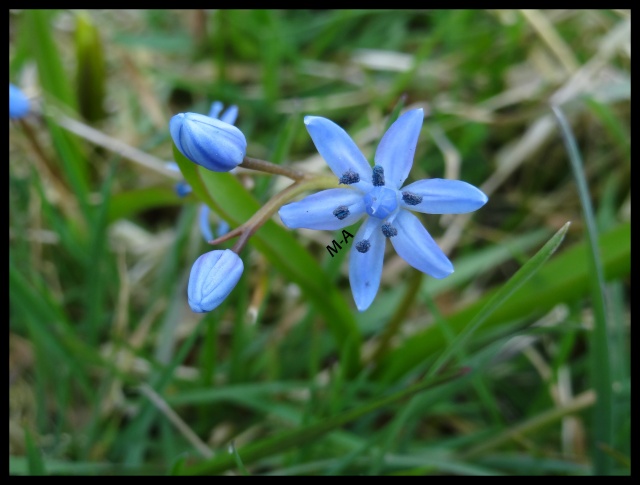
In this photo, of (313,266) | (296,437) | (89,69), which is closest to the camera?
(296,437)

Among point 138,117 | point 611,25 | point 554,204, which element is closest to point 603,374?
point 554,204

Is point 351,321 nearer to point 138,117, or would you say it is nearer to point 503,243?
point 503,243

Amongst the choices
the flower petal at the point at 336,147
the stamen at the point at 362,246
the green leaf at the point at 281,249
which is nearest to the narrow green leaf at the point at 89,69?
the green leaf at the point at 281,249

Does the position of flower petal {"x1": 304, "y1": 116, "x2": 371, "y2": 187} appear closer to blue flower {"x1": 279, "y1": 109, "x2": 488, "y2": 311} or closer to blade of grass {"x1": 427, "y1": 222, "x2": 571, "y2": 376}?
blue flower {"x1": 279, "y1": 109, "x2": 488, "y2": 311}

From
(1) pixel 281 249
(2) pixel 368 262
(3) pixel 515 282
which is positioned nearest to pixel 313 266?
(1) pixel 281 249

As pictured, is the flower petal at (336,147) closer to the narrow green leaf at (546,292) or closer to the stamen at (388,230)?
the stamen at (388,230)

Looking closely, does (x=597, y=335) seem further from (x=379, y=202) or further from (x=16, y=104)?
(x=16, y=104)
